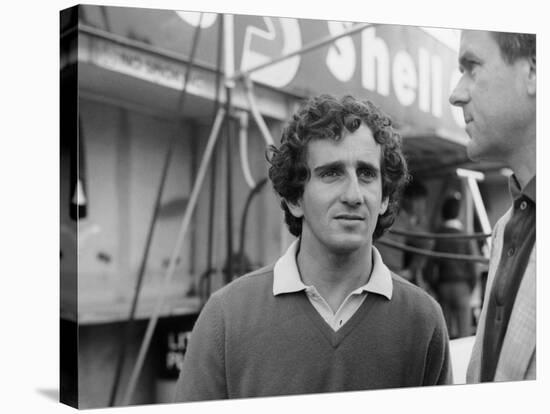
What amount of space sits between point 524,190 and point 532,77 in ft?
2.08

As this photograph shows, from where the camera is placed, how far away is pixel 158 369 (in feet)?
15.7

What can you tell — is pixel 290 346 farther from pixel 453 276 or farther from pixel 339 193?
pixel 453 276

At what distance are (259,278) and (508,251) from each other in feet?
4.94

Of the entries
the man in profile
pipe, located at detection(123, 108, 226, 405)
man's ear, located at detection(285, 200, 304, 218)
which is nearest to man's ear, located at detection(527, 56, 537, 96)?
the man in profile

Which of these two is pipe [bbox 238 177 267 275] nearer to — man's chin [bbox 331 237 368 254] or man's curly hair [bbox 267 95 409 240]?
man's curly hair [bbox 267 95 409 240]

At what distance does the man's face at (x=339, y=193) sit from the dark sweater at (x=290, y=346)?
11.7 inches

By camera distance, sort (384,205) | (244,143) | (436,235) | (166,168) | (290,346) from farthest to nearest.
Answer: (436,235), (384,205), (244,143), (290,346), (166,168)

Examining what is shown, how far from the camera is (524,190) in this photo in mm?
5559

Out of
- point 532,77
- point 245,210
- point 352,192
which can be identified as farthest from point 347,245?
point 532,77

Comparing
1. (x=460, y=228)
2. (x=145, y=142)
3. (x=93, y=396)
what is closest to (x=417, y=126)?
(x=460, y=228)

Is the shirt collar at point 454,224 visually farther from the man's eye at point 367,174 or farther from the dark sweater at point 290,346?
the man's eye at point 367,174

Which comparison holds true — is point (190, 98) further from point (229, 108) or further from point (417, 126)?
point (417, 126)

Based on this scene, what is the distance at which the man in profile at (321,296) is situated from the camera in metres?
4.84

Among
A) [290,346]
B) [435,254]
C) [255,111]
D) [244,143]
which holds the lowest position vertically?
[290,346]
